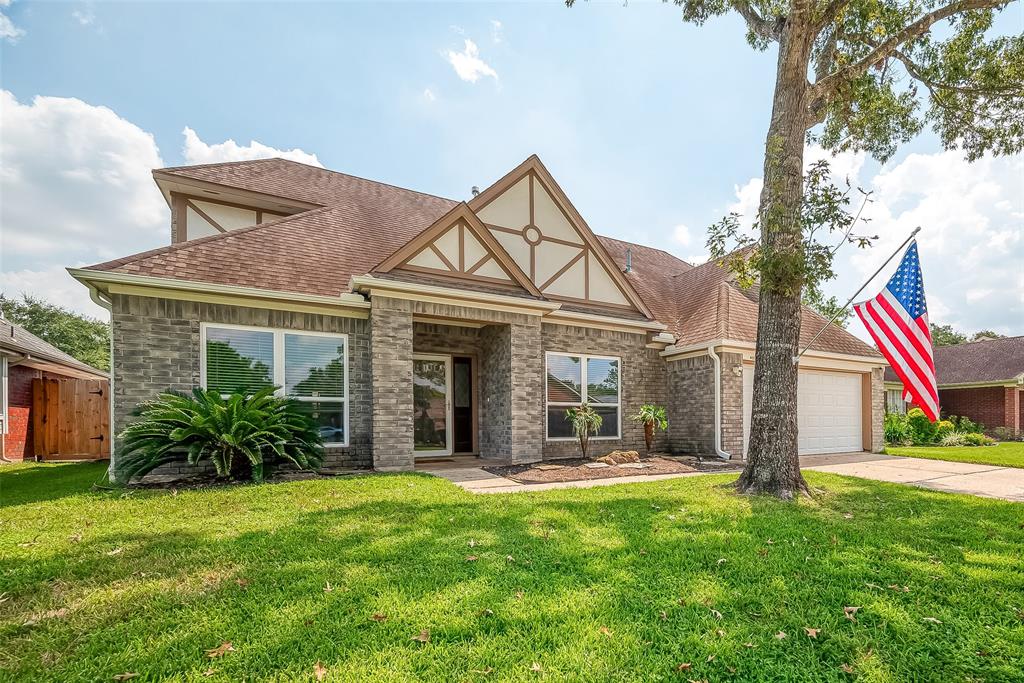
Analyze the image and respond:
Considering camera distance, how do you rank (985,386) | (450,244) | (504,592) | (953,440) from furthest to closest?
1. (985,386)
2. (953,440)
3. (450,244)
4. (504,592)

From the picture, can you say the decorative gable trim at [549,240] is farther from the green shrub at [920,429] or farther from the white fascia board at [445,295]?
the green shrub at [920,429]

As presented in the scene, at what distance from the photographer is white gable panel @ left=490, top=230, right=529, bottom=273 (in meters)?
10.8

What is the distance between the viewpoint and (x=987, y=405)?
20.8 m

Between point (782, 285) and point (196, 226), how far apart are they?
1198cm

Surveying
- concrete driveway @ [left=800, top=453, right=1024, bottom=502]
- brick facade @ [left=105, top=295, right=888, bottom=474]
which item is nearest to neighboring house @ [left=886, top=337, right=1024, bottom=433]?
concrete driveway @ [left=800, top=453, right=1024, bottom=502]

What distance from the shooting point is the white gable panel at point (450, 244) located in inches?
370

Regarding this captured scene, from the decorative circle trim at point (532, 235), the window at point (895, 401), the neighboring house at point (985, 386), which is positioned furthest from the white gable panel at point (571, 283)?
the window at point (895, 401)

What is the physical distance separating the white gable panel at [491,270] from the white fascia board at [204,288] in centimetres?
245

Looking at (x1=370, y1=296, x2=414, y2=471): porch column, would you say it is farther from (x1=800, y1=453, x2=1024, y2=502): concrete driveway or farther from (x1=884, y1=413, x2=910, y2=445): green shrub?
(x1=884, y1=413, x2=910, y2=445): green shrub

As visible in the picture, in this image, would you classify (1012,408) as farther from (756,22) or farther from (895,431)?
(756,22)

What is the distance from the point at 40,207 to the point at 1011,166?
68.6 ft

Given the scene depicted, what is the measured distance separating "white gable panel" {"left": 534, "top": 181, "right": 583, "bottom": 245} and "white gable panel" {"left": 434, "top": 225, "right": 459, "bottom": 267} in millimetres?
2505

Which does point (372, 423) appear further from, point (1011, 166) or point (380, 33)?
point (1011, 166)

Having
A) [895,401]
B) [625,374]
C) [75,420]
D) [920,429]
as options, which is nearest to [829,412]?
[625,374]
